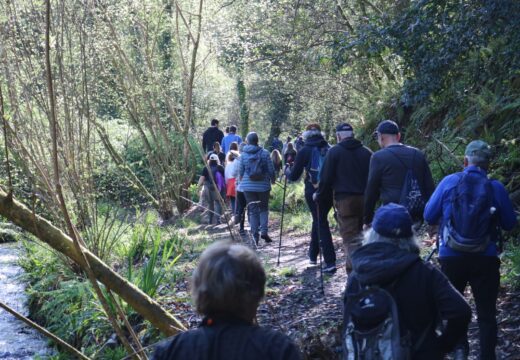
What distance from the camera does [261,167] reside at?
12.7 metres

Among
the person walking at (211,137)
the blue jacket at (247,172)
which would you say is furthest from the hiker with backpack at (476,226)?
the person walking at (211,137)

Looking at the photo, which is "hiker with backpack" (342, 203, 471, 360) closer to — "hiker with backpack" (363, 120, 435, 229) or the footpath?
the footpath

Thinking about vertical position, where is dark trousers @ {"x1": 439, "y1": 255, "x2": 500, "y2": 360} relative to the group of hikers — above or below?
below

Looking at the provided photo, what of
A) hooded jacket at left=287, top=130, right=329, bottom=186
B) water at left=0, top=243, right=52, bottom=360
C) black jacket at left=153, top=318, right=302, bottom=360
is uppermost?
hooded jacket at left=287, top=130, right=329, bottom=186

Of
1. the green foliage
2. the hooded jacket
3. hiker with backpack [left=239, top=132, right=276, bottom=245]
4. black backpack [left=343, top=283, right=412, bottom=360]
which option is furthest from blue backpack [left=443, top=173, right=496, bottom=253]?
hiker with backpack [left=239, top=132, right=276, bottom=245]

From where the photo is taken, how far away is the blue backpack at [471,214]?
536 cm

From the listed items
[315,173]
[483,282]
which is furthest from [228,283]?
[315,173]

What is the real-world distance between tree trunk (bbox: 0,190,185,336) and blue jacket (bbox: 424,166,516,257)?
6.64 feet

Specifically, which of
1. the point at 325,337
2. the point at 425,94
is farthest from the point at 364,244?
the point at 425,94

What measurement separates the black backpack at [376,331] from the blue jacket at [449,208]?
6.46 feet

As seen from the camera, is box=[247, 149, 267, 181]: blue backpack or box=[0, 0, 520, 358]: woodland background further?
box=[247, 149, 267, 181]: blue backpack

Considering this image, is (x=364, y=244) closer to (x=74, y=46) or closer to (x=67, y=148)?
(x=67, y=148)

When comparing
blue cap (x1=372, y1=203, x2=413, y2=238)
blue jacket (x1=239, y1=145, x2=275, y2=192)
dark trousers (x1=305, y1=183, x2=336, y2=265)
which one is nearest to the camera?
blue cap (x1=372, y1=203, x2=413, y2=238)

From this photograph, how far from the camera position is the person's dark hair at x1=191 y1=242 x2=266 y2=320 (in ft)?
8.69
